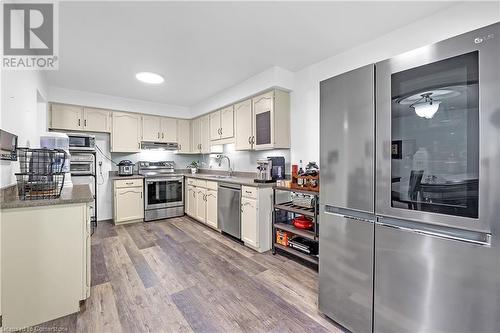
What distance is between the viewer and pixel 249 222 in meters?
3.03

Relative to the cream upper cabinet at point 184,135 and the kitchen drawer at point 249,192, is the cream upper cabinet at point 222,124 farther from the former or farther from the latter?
the kitchen drawer at point 249,192

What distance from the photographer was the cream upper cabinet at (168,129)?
16.1 feet

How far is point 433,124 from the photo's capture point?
47.9 inches

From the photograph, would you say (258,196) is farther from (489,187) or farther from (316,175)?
(489,187)

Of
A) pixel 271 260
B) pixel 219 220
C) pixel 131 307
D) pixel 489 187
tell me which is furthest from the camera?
pixel 219 220

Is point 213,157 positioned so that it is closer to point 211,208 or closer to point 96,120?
point 211,208

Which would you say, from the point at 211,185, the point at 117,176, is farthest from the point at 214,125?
the point at 117,176

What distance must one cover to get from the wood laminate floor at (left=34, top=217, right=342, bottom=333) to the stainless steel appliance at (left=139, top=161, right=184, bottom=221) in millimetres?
1144

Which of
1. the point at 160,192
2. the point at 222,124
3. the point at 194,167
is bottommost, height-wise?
the point at 160,192

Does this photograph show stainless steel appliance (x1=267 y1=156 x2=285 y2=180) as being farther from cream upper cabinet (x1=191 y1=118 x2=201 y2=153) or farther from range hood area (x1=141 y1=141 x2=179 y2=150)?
range hood area (x1=141 y1=141 x2=179 y2=150)

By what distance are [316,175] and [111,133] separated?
398cm

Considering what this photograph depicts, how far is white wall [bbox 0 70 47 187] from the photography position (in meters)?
1.65

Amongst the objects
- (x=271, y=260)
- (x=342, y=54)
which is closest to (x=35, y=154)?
(x=271, y=260)

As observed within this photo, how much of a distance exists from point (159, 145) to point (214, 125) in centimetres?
138
